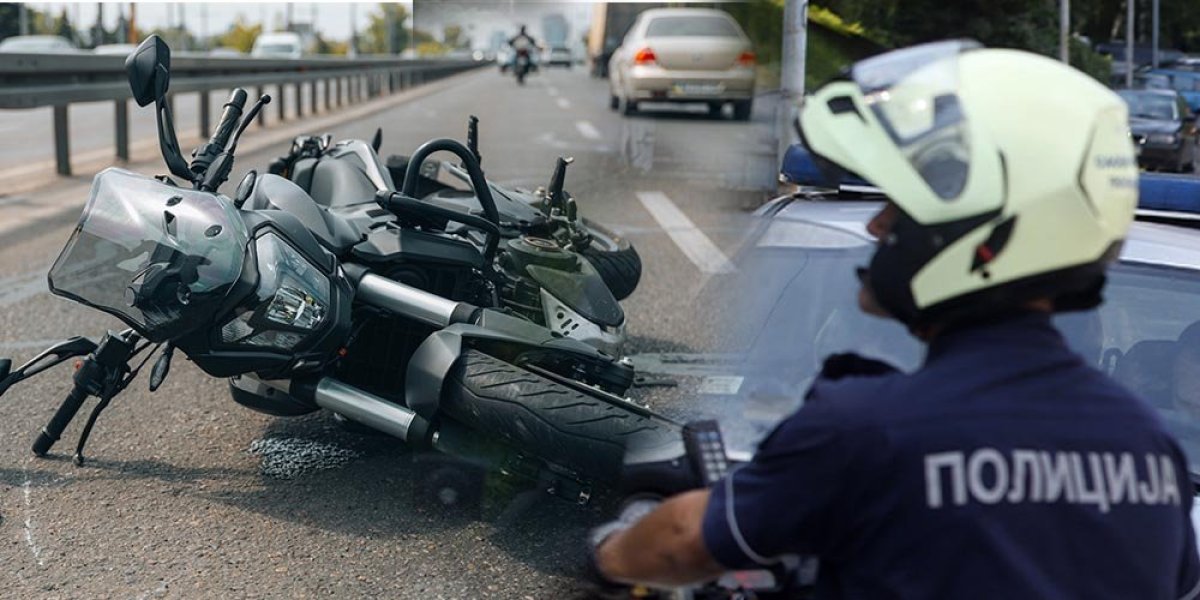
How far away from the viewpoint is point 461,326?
4113 mm

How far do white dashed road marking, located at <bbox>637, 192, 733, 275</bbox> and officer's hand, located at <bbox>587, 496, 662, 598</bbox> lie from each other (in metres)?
5.53

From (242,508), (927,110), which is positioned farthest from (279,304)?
(927,110)

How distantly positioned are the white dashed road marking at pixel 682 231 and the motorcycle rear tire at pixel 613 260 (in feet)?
4.78

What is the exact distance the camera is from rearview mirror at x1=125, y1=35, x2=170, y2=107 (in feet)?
13.5

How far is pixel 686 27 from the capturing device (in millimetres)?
20484

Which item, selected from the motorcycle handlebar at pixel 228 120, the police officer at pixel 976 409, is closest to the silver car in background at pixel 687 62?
the motorcycle handlebar at pixel 228 120

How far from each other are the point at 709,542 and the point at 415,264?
2.98m

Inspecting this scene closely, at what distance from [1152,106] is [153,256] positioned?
24.7 m

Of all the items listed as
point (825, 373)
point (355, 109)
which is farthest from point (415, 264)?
point (355, 109)

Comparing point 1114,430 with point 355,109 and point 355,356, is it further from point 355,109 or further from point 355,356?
point 355,109

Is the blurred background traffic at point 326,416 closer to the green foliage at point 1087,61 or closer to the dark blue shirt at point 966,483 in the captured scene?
the dark blue shirt at point 966,483

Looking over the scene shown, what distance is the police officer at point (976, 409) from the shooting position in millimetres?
1526

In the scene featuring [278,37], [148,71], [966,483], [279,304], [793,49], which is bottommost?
[279,304]

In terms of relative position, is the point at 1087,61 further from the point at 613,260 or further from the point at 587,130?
the point at 613,260
